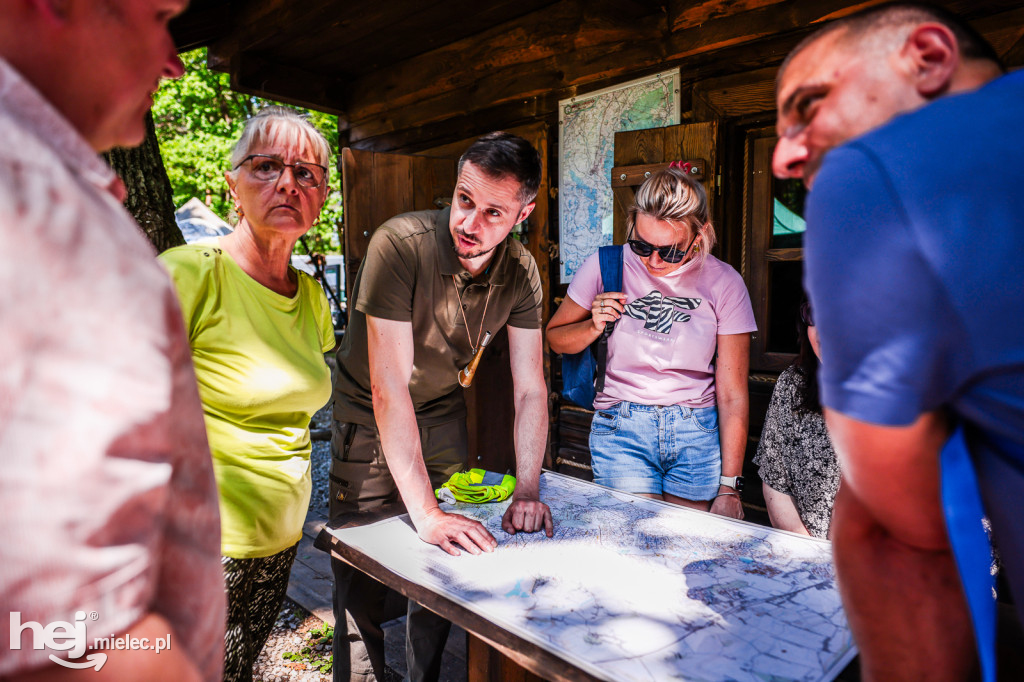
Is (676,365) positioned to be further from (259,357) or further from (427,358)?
(259,357)

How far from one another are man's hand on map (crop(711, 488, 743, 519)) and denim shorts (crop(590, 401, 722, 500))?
0.13 feet

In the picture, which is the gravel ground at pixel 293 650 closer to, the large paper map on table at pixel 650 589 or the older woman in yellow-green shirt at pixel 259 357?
the older woman in yellow-green shirt at pixel 259 357

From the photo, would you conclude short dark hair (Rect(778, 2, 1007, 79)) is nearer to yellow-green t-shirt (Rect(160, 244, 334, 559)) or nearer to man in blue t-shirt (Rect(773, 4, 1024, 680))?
man in blue t-shirt (Rect(773, 4, 1024, 680))

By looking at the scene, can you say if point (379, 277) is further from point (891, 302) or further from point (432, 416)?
point (891, 302)

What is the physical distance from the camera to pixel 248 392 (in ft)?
5.38

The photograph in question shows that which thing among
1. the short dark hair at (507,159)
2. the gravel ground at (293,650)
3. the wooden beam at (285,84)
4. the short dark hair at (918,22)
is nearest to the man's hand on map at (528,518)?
the short dark hair at (507,159)

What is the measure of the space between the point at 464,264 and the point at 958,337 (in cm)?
177

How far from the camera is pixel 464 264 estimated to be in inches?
90.0

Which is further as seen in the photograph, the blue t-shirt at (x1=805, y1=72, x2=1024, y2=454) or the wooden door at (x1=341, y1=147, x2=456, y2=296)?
the wooden door at (x1=341, y1=147, x2=456, y2=296)

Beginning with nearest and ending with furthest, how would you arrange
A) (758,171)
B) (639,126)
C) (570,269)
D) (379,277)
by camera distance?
(379,277) < (758,171) < (639,126) < (570,269)

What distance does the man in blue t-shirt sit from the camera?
0.64 m

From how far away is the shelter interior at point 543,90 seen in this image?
10.8ft

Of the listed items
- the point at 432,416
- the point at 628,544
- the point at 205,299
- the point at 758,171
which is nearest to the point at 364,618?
the point at 432,416

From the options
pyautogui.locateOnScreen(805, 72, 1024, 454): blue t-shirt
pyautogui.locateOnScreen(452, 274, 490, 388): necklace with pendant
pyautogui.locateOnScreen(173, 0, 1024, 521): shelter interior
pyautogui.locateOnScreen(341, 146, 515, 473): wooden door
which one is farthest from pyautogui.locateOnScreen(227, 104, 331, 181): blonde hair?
pyautogui.locateOnScreen(173, 0, 1024, 521): shelter interior
